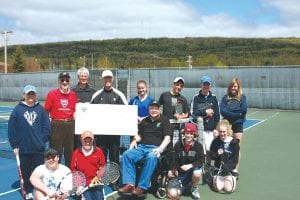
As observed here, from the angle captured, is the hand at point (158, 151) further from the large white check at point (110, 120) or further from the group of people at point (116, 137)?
the large white check at point (110, 120)

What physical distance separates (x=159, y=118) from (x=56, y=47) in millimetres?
129955

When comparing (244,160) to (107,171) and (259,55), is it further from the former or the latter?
(259,55)

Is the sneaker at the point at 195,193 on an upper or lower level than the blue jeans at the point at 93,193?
lower

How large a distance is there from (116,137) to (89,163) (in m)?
1.53

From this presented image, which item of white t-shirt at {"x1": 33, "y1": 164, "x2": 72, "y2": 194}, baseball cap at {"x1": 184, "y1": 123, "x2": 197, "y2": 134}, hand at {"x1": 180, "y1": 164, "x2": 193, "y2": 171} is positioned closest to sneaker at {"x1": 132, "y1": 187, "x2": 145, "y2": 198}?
hand at {"x1": 180, "y1": 164, "x2": 193, "y2": 171}

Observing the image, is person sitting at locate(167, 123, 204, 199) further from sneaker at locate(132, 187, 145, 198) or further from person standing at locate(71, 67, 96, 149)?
person standing at locate(71, 67, 96, 149)

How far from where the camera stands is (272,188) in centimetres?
738

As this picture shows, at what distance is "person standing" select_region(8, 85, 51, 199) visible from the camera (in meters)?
6.40

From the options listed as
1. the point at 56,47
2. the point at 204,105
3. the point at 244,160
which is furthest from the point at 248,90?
the point at 56,47

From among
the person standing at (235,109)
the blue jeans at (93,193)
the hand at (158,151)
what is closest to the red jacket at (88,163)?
the blue jeans at (93,193)

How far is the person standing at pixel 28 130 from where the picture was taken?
6.40m

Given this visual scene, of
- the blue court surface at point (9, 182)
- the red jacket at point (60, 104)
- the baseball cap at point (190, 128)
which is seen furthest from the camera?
the blue court surface at point (9, 182)

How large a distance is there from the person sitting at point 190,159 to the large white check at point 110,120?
32.0 inches

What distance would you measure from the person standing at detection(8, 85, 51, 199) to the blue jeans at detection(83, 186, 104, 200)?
2.84 feet
